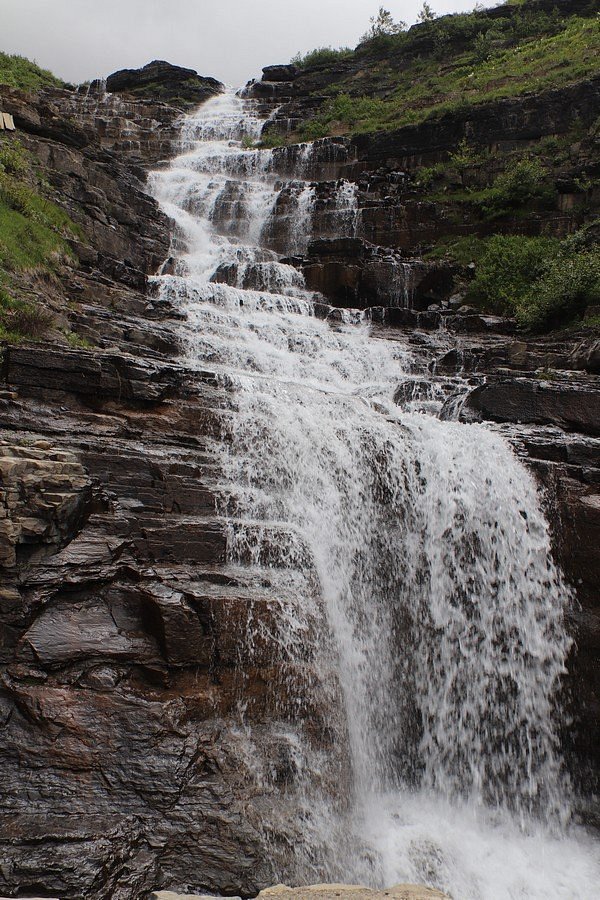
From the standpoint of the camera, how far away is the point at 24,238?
573 inches

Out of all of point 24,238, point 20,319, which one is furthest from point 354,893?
point 24,238

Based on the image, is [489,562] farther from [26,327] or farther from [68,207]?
[68,207]

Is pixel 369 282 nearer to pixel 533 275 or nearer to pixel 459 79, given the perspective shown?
pixel 533 275

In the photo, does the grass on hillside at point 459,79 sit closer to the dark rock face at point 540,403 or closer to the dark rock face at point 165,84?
the dark rock face at point 165,84

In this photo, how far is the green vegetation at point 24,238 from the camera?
11055 mm

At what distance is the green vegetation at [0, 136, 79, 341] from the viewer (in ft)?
36.3

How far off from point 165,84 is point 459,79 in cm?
2113

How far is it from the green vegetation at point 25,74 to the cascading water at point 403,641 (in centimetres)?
3222

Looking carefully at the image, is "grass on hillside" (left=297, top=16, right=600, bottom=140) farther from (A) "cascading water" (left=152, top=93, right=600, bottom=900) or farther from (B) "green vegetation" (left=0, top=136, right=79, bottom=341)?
(A) "cascading water" (left=152, top=93, right=600, bottom=900)

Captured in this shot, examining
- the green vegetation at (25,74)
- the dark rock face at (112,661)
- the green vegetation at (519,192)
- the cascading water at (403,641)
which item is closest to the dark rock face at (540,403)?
the cascading water at (403,641)

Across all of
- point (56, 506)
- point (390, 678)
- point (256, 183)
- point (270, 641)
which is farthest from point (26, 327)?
point (256, 183)

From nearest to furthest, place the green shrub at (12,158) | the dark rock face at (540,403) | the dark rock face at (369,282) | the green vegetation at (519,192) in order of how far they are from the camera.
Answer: the dark rock face at (540,403), the green shrub at (12,158), the dark rock face at (369,282), the green vegetation at (519,192)

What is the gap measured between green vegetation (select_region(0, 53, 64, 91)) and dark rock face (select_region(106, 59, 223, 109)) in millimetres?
5209

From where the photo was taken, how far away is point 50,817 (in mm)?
6203
